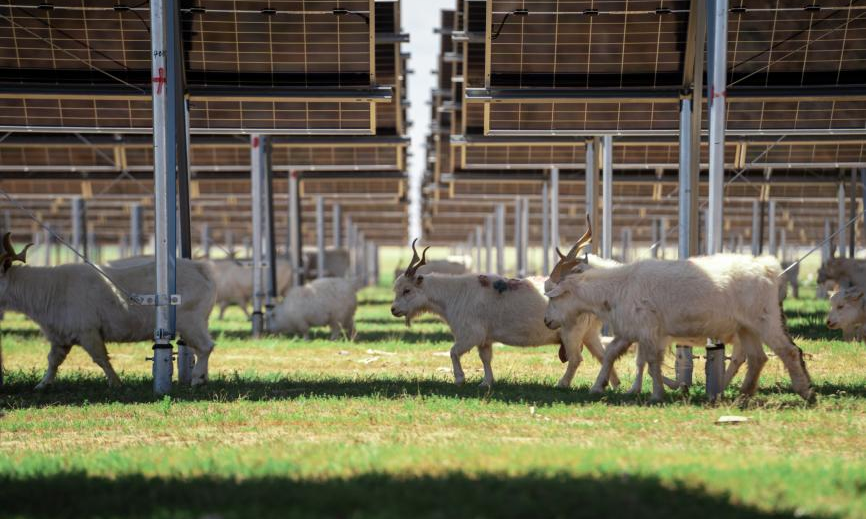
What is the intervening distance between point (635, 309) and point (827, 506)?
5092 millimetres

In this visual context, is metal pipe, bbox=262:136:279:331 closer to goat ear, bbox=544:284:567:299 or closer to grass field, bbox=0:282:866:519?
grass field, bbox=0:282:866:519

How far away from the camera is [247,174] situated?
93.5ft

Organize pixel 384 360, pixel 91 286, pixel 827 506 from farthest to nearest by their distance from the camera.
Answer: pixel 384 360 < pixel 91 286 < pixel 827 506

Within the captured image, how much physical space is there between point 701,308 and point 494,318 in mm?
3197

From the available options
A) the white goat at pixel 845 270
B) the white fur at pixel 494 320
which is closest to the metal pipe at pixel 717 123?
the white fur at pixel 494 320

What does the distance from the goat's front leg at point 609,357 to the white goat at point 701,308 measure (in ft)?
0.04

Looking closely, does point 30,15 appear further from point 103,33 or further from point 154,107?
point 154,107

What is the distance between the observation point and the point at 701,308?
34.5 ft

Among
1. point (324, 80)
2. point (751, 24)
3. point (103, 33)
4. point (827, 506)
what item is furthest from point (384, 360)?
point (827, 506)

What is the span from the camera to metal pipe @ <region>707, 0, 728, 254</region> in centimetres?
1136

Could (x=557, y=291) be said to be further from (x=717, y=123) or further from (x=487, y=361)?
(x=717, y=123)

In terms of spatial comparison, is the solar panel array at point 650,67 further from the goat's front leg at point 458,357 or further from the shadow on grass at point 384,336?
the shadow on grass at point 384,336

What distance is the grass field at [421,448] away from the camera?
5922mm

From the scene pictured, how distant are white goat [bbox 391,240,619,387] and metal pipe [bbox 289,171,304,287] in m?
14.4
